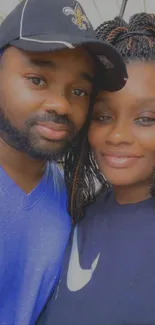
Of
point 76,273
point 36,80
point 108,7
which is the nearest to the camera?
point 36,80

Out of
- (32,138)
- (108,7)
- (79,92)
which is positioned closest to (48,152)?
(32,138)

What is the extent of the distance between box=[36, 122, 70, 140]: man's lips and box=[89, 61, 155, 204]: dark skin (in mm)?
110

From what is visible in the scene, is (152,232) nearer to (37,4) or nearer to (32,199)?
(32,199)

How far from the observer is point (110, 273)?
0.99m

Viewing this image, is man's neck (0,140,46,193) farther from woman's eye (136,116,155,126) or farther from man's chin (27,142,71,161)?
woman's eye (136,116,155,126)

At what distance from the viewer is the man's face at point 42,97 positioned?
0.94 metres

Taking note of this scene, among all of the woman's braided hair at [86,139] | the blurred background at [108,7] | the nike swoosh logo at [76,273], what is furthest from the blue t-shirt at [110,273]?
the blurred background at [108,7]

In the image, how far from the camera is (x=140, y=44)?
101cm

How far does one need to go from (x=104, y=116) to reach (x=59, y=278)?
0.43 meters

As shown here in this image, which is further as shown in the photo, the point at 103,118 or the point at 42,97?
the point at 103,118

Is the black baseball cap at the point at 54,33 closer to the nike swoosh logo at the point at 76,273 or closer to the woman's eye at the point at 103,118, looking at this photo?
the woman's eye at the point at 103,118

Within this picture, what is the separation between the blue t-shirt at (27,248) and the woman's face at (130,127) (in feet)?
0.64

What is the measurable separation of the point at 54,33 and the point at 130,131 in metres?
0.28

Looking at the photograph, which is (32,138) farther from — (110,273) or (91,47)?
(110,273)
